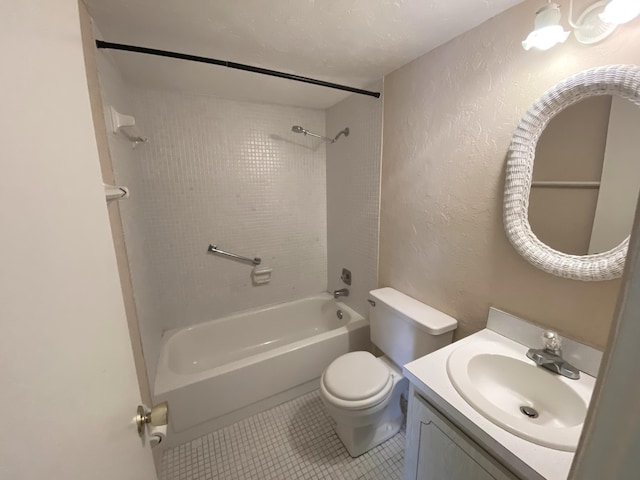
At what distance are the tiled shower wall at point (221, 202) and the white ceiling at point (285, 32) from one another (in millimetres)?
349

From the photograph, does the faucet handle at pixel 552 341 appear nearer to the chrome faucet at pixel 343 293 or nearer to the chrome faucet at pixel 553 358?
the chrome faucet at pixel 553 358

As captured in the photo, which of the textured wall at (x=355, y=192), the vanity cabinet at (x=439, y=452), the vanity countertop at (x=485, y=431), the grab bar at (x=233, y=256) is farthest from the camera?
the grab bar at (x=233, y=256)

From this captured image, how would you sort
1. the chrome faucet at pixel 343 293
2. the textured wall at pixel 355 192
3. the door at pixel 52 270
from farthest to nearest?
the chrome faucet at pixel 343 293 → the textured wall at pixel 355 192 → the door at pixel 52 270

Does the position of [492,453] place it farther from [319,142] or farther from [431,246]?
[319,142]

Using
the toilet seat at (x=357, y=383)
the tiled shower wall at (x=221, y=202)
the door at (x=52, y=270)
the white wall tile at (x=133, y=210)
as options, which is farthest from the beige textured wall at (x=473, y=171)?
the white wall tile at (x=133, y=210)

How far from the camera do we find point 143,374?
1331 millimetres

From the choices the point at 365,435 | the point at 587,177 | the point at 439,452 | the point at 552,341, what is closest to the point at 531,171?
the point at 587,177

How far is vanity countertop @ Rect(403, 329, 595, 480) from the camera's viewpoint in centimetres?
65

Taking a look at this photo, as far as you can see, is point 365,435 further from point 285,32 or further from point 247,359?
point 285,32

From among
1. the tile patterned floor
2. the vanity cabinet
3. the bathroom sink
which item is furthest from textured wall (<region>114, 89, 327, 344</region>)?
the bathroom sink

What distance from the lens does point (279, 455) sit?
1500 mm

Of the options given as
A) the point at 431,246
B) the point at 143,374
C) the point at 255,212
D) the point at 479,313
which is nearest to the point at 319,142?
the point at 255,212

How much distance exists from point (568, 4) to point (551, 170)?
1.80ft

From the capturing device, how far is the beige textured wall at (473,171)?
937 mm
